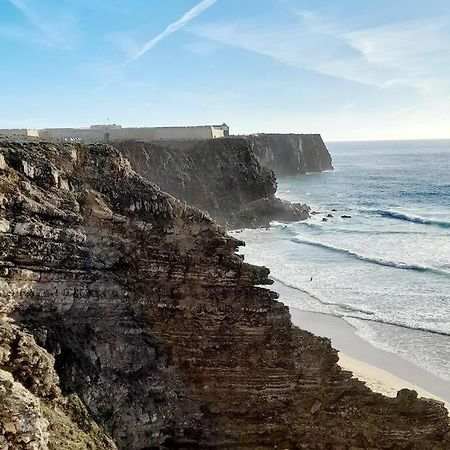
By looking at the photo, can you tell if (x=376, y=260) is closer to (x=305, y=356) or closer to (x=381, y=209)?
(x=305, y=356)

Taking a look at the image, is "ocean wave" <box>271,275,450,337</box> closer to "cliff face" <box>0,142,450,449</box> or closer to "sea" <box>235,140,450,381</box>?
"sea" <box>235,140,450,381</box>

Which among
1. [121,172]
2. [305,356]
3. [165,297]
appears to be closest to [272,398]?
[305,356]

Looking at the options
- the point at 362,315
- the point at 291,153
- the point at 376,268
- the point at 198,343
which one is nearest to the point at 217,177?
the point at 376,268

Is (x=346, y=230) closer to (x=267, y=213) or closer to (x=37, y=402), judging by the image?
(x=267, y=213)

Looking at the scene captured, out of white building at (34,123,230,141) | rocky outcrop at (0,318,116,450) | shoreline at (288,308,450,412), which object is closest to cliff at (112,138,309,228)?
white building at (34,123,230,141)

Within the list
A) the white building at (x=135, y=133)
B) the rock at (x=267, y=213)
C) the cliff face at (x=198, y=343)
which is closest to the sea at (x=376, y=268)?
the rock at (x=267, y=213)
